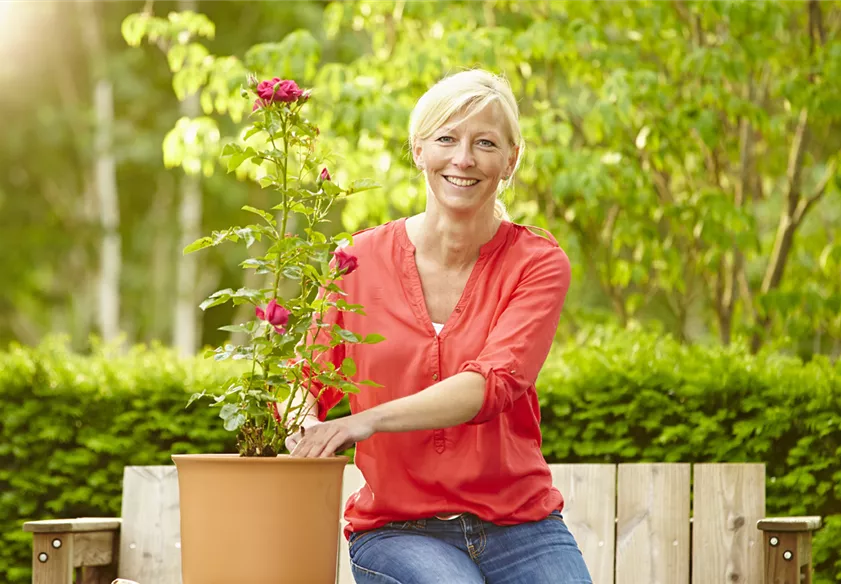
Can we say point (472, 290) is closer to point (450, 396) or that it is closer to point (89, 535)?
point (450, 396)

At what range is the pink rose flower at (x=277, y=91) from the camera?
1.98m

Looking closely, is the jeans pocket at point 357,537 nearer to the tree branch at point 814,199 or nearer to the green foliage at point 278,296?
the green foliage at point 278,296

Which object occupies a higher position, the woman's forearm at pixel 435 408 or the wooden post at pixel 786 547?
the woman's forearm at pixel 435 408

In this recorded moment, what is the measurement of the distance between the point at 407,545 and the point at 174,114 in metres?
16.3

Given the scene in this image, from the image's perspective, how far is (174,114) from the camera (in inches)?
699

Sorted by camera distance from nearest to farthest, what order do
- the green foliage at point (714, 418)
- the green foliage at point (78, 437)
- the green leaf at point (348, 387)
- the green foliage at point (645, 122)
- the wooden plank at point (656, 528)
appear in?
the green leaf at point (348, 387) < the wooden plank at point (656, 528) < the green foliage at point (714, 418) < the green foliage at point (78, 437) < the green foliage at point (645, 122)

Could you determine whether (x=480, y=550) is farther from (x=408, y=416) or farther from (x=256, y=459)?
(x=256, y=459)

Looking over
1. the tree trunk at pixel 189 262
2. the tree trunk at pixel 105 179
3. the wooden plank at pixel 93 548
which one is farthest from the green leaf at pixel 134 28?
the tree trunk at pixel 105 179

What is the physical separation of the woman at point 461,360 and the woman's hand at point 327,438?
0.90 feet

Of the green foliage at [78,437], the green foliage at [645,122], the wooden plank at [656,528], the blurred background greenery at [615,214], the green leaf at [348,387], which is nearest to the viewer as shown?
the green leaf at [348,387]

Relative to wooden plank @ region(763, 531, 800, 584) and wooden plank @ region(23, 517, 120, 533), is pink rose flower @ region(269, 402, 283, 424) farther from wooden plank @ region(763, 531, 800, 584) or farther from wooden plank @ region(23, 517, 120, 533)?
wooden plank @ region(763, 531, 800, 584)

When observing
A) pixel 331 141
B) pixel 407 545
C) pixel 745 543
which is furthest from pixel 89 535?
pixel 331 141

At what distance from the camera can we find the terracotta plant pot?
6.27ft

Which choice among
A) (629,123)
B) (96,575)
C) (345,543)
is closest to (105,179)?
(629,123)
